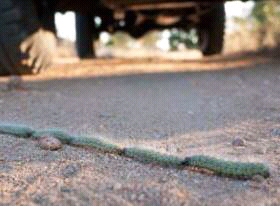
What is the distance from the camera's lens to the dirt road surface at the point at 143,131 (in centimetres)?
294

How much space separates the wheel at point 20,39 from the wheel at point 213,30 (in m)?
4.04

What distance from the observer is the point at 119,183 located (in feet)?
9.90

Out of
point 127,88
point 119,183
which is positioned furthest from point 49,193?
point 127,88

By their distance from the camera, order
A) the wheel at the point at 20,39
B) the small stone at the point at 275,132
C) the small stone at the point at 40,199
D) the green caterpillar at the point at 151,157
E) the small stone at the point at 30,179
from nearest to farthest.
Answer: the small stone at the point at 40,199 → the small stone at the point at 30,179 → the green caterpillar at the point at 151,157 → the small stone at the point at 275,132 → the wheel at the point at 20,39

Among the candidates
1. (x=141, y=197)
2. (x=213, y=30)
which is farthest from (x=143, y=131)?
(x=213, y=30)

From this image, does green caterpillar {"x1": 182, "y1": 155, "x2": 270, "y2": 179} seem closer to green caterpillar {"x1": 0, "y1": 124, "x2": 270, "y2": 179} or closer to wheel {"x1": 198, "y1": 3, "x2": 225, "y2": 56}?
green caterpillar {"x1": 0, "y1": 124, "x2": 270, "y2": 179}

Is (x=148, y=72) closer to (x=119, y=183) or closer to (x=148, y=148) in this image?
(x=148, y=148)

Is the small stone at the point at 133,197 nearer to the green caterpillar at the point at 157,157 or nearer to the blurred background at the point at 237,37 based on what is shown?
the green caterpillar at the point at 157,157

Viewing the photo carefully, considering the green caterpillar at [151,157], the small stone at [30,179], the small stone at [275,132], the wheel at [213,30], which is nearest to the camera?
the small stone at [30,179]

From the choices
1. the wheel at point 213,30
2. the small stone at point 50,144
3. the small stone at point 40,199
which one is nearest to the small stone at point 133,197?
the small stone at point 40,199

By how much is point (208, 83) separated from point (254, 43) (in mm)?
7670

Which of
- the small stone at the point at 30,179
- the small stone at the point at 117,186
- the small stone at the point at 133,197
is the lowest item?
the small stone at the point at 133,197

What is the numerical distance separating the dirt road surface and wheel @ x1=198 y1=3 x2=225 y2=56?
3.03 m

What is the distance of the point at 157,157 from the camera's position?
11.0ft
